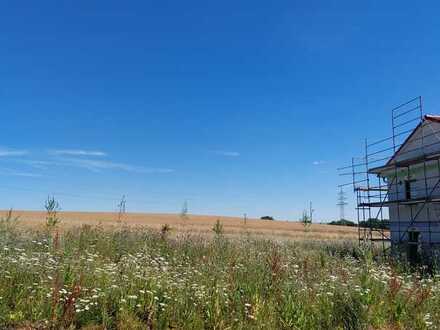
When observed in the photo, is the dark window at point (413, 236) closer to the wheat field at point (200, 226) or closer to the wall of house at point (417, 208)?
the wall of house at point (417, 208)

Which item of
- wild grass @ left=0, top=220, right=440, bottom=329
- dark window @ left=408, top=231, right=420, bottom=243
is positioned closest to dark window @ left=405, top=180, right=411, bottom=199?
dark window @ left=408, top=231, right=420, bottom=243

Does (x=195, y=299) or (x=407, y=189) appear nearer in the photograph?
(x=195, y=299)

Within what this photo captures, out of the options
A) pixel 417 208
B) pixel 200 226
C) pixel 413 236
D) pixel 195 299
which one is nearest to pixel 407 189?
pixel 417 208

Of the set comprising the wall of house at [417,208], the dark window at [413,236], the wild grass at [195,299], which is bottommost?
the wild grass at [195,299]

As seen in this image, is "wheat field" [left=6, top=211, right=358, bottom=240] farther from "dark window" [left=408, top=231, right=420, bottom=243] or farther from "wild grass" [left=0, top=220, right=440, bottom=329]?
"wild grass" [left=0, top=220, right=440, bottom=329]

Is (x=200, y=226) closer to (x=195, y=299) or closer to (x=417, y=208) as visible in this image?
(x=417, y=208)

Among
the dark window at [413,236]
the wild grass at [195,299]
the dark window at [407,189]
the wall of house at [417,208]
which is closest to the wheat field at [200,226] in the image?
the wall of house at [417,208]

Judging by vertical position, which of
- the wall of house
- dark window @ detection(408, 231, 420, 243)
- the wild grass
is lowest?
the wild grass

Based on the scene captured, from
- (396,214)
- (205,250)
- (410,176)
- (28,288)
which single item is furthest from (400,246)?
(28,288)

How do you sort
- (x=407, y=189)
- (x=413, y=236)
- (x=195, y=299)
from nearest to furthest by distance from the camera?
1. (x=195, y=299)
2. (x=413, y=236)
3. (x=407, y=189)

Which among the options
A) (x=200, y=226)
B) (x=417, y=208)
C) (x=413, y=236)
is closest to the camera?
(x=417, y=208)

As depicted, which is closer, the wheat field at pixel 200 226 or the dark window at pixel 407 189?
the dark window at pixel 407 189

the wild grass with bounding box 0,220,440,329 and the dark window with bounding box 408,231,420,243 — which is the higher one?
the dark window with bounding box 408,231,420,243

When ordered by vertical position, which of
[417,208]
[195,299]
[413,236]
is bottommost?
[195,299]
